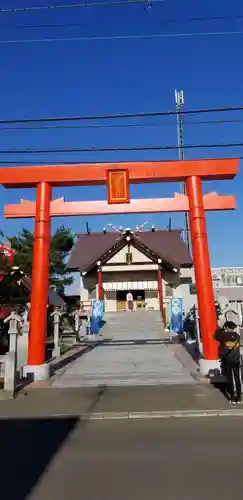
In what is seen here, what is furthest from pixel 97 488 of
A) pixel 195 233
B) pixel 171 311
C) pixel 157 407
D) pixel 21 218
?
pixel 171 311

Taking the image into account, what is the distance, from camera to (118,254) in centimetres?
3173

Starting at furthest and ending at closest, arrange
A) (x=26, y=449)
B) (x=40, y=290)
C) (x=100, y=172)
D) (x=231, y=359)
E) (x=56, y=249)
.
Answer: (x=56, y=249) < (x=100, y=172) < (x=40, y=290) < (x=231, y=359) < (x=26, y=449)

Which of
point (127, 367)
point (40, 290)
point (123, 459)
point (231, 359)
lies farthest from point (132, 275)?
point (123, 459)

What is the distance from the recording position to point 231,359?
753 cm

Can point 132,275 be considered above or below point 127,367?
above

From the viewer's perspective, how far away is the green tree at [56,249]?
117 feet

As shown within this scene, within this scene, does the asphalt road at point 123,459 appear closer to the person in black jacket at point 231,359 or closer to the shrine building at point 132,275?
the person in black jacket at point 231,359

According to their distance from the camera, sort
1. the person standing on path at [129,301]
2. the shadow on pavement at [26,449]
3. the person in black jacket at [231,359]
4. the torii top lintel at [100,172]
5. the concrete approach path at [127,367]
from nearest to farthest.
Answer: the shadow on pavement at [26,449] → the person in black jacket at [231,359] → the concrete approach path at [127,367] → the torii top lintel at [100,172] → the person standing on path at [129,301]

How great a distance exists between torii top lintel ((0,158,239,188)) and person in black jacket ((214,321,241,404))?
4.98 m

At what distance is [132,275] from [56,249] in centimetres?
1114

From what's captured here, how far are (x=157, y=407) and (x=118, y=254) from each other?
24.9m

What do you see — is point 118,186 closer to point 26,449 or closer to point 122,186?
point 122,186

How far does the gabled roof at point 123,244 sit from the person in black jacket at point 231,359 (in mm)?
22750

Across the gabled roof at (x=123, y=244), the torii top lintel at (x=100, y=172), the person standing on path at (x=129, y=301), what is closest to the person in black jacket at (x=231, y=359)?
the torii top lintel at (x=100, y=172)
